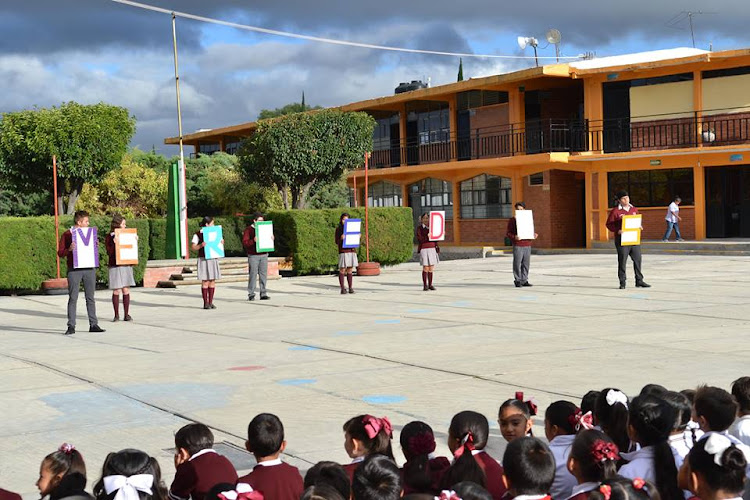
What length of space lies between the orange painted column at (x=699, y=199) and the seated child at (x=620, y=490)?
32901 mm

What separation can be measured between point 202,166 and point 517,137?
15546 mm

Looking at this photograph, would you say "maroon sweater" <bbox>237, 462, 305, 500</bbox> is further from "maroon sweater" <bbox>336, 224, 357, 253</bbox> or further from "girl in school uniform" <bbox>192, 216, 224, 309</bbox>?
"maroon sweater" <bbox>336, 224, 357, 253</bbox>

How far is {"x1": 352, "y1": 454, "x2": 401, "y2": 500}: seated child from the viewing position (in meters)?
4.23

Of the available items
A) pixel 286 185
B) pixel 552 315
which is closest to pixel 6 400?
pixel 552 315

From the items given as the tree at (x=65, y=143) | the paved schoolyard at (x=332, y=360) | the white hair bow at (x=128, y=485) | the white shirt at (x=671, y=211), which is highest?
the tree at (x=65, y=143)

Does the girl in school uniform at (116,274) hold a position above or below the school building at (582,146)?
below

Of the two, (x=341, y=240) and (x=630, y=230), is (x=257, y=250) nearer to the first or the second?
(x=341, y=240)

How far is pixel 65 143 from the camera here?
2945 centimetres

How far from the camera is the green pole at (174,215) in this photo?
29.0 m

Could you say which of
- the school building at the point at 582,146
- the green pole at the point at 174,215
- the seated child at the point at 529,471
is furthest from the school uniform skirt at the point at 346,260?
the seated child at the point at 529,471

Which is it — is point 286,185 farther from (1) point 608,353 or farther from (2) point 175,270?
(1) point 608,353

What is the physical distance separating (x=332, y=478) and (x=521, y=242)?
1702 centimetres

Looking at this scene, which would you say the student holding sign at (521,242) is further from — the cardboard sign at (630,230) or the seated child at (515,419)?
the seated child at (515,419)

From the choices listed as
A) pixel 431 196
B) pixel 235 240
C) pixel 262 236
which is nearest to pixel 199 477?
pixel 262 236
